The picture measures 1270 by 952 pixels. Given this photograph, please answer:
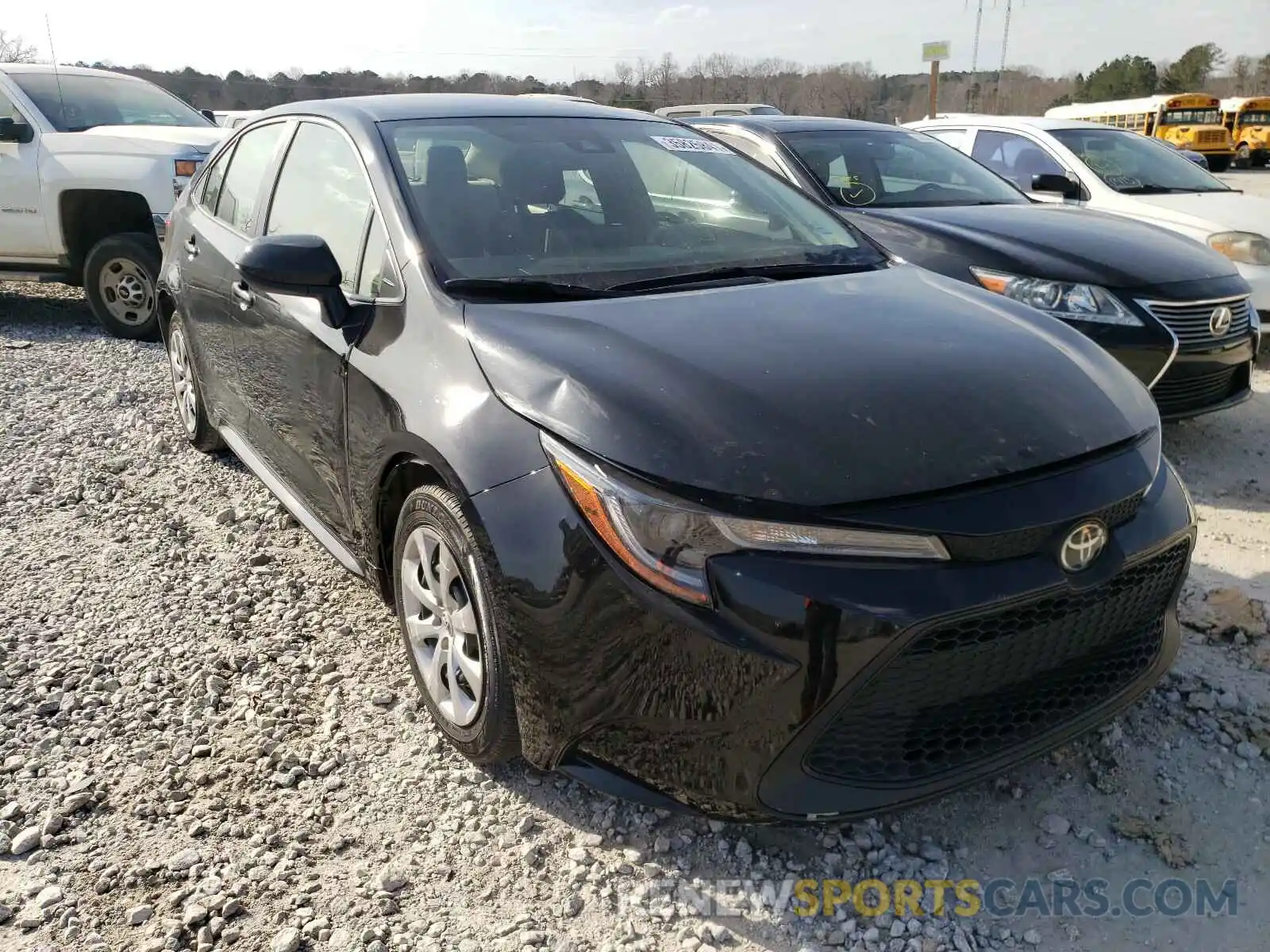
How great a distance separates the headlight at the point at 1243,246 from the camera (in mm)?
6086

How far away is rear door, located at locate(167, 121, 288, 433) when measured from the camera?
3.72 m

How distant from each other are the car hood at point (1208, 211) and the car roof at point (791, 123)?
1.79 meters

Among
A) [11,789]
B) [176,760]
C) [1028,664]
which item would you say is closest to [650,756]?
[1028,664]

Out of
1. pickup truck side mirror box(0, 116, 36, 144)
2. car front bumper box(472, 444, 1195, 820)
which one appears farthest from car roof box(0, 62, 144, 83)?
car front bumper box(472, 444, 1195, 820)

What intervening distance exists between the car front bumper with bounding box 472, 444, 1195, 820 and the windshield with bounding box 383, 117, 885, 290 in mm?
919

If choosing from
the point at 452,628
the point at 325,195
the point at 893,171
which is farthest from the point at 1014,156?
the point at 452,628

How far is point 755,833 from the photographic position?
2.32 m

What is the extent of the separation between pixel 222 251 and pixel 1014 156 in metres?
5.80

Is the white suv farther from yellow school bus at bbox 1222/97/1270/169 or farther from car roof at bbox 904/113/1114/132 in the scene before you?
yellow school bus at bbox 1222/97/1270/169

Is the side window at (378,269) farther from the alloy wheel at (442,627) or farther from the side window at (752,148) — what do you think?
the side window at (752,148)

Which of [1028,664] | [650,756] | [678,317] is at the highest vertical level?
[678,317]

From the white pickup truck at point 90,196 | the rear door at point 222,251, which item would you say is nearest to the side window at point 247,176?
the rear door at point 222,251

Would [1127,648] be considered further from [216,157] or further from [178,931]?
[216,157]

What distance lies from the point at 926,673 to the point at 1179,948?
800 millimetres
